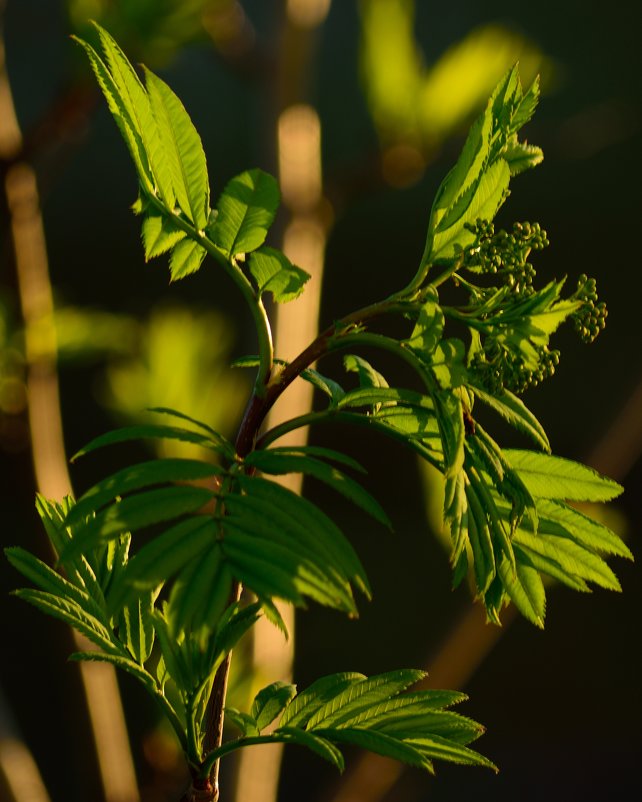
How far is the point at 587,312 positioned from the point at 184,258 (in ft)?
0.38

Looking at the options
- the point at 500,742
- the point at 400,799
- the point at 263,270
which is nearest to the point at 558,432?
the point at 500,742

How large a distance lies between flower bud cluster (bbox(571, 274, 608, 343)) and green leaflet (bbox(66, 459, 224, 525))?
100 mm

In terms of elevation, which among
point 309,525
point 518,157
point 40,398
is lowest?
point 40,398

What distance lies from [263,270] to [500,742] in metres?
1.23

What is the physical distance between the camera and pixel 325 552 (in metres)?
0.20

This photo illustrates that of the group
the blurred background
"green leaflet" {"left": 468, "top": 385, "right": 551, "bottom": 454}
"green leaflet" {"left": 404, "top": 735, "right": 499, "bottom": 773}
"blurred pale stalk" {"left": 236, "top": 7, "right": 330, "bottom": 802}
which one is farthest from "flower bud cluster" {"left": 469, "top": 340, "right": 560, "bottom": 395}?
the blurred background

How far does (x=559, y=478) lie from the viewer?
25 centimetres

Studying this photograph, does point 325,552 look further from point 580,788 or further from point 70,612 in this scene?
point 580,788

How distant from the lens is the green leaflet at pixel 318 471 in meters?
0.21

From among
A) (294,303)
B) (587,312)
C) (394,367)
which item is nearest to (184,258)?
(587,312)

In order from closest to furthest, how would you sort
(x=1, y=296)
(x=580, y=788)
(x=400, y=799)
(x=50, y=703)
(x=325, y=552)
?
(x=325, y=552), (x=1, y=296), (x=400, y=799), (x=580, y=788), (x=50, y=703)

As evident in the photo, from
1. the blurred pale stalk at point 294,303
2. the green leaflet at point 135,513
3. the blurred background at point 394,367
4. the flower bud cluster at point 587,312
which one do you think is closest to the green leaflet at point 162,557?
the green leaflet at point 135,513

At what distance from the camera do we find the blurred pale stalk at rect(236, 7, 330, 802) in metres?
0.63

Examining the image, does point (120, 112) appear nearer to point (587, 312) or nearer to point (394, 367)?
point (587, 312)
